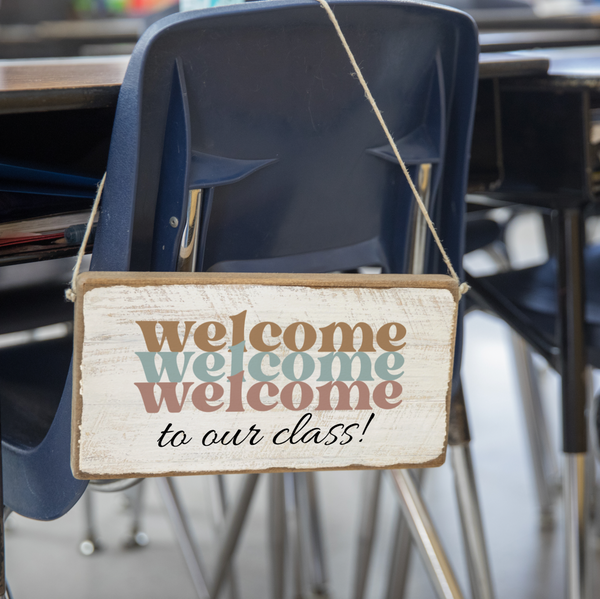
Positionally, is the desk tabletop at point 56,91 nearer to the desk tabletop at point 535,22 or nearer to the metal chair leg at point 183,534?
the metal chair leg at point 183,534

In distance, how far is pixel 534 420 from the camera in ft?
4.71

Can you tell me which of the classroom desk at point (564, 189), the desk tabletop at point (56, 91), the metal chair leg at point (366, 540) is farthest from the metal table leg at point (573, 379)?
the desk tabletop at point (56, 91)

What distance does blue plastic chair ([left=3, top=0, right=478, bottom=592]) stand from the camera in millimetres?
460

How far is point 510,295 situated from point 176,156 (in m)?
0.64

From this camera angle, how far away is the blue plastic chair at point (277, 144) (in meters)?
0.46

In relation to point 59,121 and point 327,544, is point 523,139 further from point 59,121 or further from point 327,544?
point 327,544

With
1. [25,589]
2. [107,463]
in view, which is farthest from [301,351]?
[25,589]

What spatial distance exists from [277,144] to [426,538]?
1.36 ft

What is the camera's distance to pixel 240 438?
50 cm

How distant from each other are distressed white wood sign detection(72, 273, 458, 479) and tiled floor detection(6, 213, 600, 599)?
2.49 feet

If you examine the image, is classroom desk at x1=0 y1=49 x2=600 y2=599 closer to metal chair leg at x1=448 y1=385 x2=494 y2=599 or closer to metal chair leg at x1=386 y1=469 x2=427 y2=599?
metal chair leg at x1=448 y1=385 x2=494 y2=599

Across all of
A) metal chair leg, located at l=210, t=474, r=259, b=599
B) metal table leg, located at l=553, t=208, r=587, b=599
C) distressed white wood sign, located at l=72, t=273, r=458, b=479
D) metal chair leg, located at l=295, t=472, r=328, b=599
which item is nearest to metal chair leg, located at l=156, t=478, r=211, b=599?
metal chair leg, located at l=210, t=474, r=259, b=599

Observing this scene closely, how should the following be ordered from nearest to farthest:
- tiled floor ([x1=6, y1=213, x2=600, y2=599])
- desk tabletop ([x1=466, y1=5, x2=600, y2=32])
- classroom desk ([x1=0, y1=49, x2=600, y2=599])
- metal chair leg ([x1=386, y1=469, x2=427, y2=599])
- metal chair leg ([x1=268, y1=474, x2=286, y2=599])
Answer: classroom desk ([x1=0, y1=49, x2=600, y2=599]), metal chair leg ([x1=386, y1=469, x2=427, y2=599]), metal chair leg ([x1=268, y1=474, x2=286, y2=599]), tiled floor ([x1=6, y1=213, x2=600, y2=599]), desk tabletop ([x1=466, y1=5, x2=600, y2=32])

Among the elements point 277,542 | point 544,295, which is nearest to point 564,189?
point 544,295
